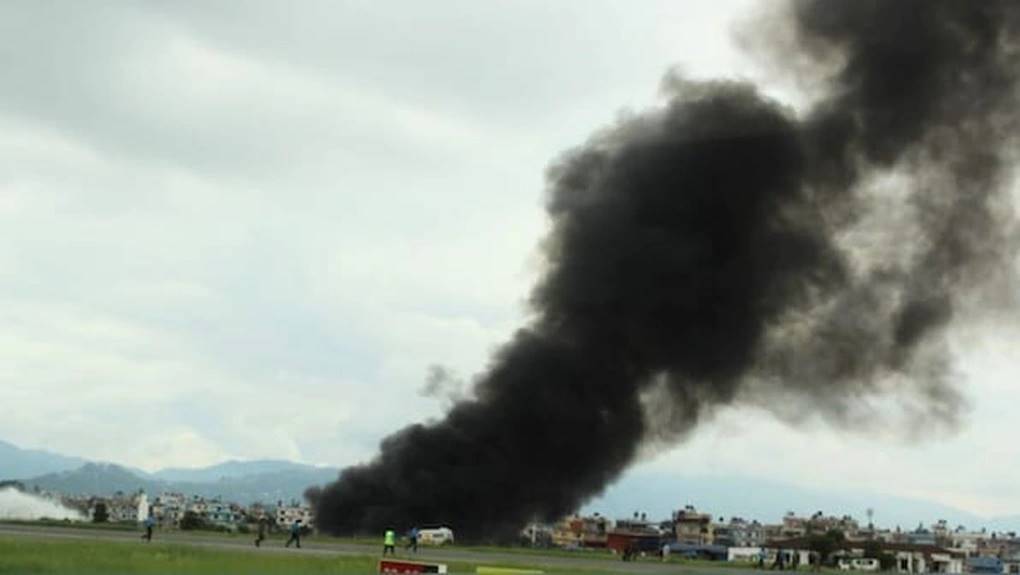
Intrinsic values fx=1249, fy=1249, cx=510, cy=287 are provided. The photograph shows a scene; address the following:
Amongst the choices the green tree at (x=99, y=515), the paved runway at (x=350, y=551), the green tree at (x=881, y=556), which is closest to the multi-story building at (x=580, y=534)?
the green tree at (x=881, y=556)

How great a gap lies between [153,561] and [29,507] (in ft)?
200

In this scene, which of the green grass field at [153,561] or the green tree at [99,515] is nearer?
the green grass field at [153,561]

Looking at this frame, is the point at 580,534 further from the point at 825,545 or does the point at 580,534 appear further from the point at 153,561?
the point at 153,561

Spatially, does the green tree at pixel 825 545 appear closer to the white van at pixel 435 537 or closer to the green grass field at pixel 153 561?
the white van at pixel 435 537

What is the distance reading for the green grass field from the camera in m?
31.2

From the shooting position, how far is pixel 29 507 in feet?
298

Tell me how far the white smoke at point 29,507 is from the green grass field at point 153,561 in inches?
1841

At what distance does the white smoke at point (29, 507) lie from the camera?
87.8m

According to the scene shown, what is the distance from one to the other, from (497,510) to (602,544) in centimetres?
6334

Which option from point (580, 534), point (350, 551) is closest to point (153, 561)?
point (350, 551)

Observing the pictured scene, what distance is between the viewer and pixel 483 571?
126ft

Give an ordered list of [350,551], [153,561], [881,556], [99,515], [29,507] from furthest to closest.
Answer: [881,556], [99,515], [29,507], [350,551], [153,561]

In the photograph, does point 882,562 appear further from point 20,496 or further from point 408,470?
point 20,496

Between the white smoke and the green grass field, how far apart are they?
46.8 metres
